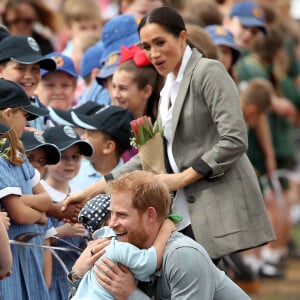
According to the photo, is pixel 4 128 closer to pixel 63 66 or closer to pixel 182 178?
pixel 182 178

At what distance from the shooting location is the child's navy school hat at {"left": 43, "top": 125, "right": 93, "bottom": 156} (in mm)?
7477

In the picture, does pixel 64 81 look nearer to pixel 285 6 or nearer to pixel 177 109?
pixel 177 109

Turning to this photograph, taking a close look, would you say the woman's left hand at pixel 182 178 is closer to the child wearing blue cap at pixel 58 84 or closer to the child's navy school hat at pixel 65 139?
the child's navy school hat at pixel 65 139

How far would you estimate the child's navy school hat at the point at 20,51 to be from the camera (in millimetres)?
7973

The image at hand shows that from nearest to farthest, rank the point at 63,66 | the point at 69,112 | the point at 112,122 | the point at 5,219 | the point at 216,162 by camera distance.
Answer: the point at 5,219 → the point at 216,162 → the point at 112,122 → the point at 69,112 → the point at 63,66

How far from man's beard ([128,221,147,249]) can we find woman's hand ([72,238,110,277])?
0.16m

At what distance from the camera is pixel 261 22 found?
11352mm

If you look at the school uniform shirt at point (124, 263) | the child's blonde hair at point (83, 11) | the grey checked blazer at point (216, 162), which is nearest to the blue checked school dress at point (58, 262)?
the grey checked blazer at point (216, 162)

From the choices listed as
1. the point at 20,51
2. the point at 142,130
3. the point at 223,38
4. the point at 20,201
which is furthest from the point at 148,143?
the point at 223,38

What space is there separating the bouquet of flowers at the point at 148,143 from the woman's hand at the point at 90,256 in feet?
2.97

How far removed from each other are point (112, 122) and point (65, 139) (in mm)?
468

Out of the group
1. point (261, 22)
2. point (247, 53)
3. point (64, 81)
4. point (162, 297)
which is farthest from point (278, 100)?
point (162, 297)

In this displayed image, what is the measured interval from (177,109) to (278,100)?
22.4ft

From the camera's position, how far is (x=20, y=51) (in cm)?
802
